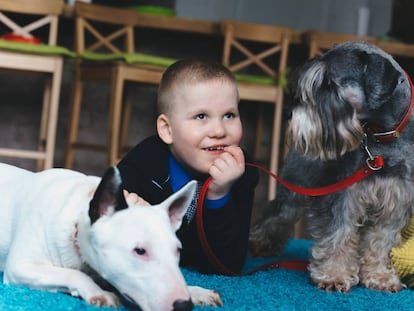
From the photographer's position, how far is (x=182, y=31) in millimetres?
4777

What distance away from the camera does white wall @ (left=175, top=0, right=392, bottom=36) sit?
17.0 ft

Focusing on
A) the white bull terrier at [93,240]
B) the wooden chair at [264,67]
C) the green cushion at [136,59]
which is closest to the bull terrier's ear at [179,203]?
the white bull terrier at [93,240]

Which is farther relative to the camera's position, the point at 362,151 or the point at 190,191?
the point at 362,151

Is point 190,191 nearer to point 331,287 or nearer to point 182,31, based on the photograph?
point 331,287

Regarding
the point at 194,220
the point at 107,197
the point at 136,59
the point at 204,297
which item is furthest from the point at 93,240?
the point at 136,59

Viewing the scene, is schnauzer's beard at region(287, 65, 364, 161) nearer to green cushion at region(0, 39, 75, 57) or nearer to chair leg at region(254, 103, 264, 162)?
green cushion at region(0, 39, 75, 57)

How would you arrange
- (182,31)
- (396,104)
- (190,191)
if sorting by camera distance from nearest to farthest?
(190,191) < (396,104) < (182,31)

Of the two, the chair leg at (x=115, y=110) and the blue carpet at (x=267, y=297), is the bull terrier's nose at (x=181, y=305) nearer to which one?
the blue carpet at (x=267, y=297)

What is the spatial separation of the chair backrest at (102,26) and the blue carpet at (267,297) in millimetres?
2406

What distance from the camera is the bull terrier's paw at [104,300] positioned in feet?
5.11

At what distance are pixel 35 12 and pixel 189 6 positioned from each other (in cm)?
126

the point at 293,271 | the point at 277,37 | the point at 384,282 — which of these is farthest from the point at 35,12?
the point at 384,282

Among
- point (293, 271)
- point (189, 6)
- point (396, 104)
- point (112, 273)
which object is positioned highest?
point (189, 6)

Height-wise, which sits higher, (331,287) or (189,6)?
(189,6)
